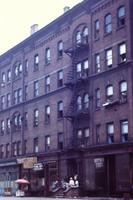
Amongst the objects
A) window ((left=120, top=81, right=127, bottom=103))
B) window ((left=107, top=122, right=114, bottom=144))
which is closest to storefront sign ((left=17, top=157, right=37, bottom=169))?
window ((left=107, top=122, right=114, bottom=144))

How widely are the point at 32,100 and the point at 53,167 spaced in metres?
10.2

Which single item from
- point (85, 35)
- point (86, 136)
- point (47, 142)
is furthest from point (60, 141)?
point (85, 35)

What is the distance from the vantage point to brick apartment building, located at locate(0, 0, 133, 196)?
149ft

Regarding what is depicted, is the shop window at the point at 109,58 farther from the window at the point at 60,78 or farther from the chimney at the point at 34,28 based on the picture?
the chimney at the point at 34,28

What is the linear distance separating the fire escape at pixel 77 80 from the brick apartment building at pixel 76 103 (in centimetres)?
10

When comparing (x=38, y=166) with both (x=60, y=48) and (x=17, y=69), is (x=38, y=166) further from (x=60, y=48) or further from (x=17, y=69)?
(x=17, y=69)

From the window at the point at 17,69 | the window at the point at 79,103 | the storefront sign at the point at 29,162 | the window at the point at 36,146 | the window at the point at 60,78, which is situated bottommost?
the storefront sign at the point at 29,162

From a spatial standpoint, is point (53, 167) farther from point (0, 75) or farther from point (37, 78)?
point (0, 75)

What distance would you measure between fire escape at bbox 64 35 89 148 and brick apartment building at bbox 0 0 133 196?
0.10m

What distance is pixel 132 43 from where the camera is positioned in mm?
45000

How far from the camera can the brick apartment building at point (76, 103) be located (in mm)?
45500

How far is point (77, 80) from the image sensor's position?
51062mm

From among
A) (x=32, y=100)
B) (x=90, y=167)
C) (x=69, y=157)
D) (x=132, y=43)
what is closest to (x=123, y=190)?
(x=90, y=167)

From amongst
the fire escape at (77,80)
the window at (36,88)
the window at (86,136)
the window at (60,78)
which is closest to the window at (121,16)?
the fire escape at (77,80)
